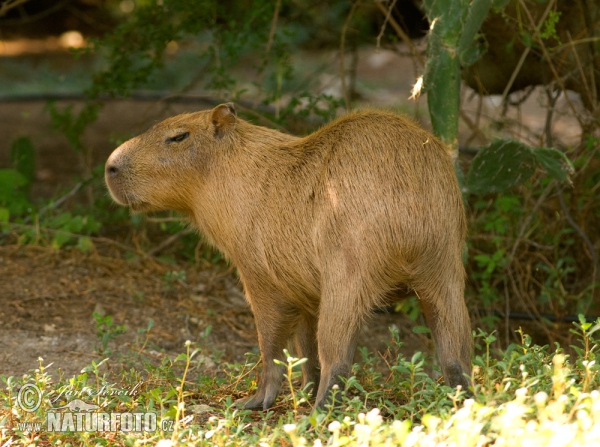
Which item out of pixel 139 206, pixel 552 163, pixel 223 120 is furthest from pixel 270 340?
pixel 552 163

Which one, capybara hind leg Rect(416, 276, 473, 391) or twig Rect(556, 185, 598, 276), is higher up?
capybara hind leg Rect(416, 276, 473, 391)

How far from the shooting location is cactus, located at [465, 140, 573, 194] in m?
3.73

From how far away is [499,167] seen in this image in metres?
3.87

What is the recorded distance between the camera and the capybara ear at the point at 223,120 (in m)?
3.51

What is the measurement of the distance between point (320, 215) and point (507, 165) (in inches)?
47.6

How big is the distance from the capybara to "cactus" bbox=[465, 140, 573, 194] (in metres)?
0.66

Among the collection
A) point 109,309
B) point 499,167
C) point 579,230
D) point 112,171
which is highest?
point 112,171

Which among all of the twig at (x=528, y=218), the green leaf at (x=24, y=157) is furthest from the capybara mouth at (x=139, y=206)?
the green leaf at (x=24, y=157)

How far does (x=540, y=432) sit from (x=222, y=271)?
370 cm

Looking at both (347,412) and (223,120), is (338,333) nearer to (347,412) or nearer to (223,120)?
(347,412)

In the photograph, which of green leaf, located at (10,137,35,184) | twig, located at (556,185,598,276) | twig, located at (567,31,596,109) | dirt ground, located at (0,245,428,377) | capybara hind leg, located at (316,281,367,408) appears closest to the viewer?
capybara hind leg, located at (316,281,367,408)

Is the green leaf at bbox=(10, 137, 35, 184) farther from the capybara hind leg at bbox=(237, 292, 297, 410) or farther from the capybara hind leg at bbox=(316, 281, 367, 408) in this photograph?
the capybara hind leg at bbox=(316, 281, 367, 408)

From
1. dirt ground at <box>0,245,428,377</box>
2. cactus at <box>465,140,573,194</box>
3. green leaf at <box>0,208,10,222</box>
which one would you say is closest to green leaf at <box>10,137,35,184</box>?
green leaf at <box>0,208,10,222</box>

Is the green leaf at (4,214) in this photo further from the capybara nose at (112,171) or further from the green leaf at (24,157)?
the capybara nose at (112,171)
